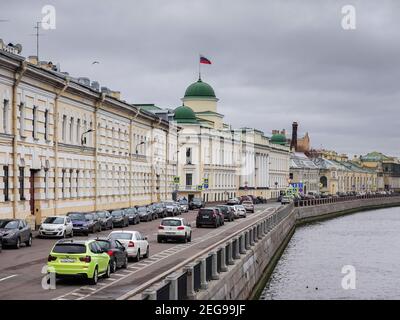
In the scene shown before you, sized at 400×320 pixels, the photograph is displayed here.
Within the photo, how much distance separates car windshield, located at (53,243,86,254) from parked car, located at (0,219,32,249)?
39.2 feet

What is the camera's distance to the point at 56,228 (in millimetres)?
43031

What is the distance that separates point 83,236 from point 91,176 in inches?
660

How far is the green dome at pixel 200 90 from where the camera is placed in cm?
13350

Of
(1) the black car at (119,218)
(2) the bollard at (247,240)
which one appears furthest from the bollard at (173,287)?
(1) the black car at (119,218)

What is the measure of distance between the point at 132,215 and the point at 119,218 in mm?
4376

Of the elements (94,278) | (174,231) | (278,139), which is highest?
(278,139)

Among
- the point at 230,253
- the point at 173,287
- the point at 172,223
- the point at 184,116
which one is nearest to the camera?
the point at 173,287

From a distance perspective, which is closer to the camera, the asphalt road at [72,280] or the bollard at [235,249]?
the asphalt road at [72,280]

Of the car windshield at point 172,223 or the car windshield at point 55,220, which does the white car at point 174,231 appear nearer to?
the car windshield at point 172,223

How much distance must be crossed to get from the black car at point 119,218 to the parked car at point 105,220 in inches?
50.7

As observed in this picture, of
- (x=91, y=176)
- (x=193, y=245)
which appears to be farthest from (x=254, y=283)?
(x=91, y=176)

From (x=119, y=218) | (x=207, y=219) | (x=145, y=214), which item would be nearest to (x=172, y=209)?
(x=145, y=214)

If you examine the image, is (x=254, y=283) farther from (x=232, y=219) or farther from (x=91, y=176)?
(x=232, y=219)

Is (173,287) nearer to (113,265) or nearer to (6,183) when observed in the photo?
(113,265)
